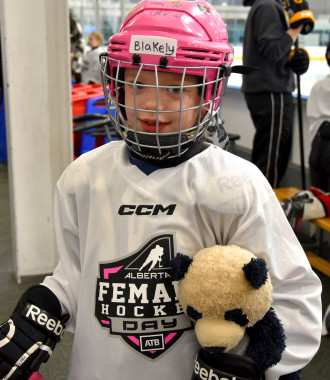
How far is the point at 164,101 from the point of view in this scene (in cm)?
101

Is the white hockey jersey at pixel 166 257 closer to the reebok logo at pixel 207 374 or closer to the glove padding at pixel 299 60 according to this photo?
the reebok logo at pixel 207 374

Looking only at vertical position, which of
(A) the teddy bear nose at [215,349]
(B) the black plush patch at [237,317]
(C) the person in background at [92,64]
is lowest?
(C) the person in background at [92,64]

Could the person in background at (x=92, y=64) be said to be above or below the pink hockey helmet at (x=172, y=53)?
below

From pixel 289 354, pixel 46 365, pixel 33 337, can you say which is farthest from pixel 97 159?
pixel 46 365

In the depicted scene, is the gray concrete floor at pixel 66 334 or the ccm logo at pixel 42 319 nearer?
the ccm logo at pixel 42 319

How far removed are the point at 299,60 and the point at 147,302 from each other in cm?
286

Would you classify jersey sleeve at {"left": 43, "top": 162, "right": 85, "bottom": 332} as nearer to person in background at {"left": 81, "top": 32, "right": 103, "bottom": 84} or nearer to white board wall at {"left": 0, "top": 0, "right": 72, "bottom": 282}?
white board wall at {"left": 0, "top": 0, "right": 72, "bottom": 282}

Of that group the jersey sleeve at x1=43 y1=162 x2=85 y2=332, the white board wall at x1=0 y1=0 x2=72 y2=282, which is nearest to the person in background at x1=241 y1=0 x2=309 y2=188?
the white board wall at x1=0 y1=0 x2=72 y2=282

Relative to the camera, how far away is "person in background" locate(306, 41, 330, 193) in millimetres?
2967

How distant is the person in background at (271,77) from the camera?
335cm

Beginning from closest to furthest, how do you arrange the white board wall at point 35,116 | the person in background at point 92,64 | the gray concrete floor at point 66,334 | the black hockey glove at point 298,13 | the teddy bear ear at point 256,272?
1. the teddy bear ear at point 256,272
2. the gray concrete floor at point 66,334
3. the white board wall at point 35,116
4. the black hockey glove at point 298,13
5. the person in background at point 92,64

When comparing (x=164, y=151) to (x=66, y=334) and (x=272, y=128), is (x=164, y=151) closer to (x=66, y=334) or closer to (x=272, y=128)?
(x=66, y=334)

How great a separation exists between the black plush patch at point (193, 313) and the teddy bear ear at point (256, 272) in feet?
0.39

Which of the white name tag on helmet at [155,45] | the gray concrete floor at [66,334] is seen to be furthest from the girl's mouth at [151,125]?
the gray concrete floor at [66,334]
